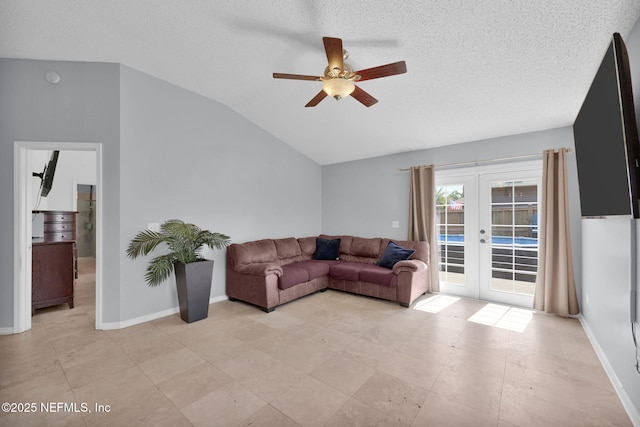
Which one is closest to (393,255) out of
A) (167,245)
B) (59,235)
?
(167,245)

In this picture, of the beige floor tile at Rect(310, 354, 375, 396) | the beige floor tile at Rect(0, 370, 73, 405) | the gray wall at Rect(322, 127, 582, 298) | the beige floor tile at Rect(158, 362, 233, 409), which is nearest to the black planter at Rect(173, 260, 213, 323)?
the beige floor tile at Rect(158, 362, 233, 409)

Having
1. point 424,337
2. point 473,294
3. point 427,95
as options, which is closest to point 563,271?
point 473,294

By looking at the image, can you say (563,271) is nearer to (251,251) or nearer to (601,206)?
(601,206)

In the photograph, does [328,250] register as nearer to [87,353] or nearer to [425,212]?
[425,212]

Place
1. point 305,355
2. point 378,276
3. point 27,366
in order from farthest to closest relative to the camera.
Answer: point 378,276
point 305,355
point 27,366

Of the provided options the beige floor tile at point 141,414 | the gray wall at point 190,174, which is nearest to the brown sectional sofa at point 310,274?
the gray wall at point 190,174

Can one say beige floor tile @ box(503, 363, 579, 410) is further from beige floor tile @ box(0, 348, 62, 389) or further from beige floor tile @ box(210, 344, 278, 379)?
beige floor tile @ box(0, 348, 62, 389)

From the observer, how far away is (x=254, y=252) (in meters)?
4.20

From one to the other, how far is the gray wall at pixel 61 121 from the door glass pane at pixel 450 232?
461 cm

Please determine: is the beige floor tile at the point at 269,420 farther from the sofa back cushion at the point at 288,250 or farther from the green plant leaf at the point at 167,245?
the sofa back cushion at the point at 288,250

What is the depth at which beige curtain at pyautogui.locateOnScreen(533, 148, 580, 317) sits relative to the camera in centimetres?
335

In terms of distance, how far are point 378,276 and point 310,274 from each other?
1.04m

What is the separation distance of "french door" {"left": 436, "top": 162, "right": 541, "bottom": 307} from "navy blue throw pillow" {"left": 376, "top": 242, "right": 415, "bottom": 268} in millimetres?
739

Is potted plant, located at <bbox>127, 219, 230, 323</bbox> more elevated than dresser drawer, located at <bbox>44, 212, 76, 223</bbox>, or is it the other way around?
dresser drawer, located at <bbox>44, 212, 76, 223</bbox>
